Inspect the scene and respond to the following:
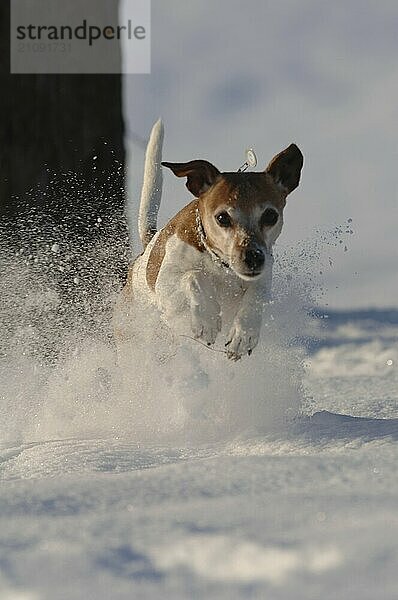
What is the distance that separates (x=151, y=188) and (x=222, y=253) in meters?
1.05

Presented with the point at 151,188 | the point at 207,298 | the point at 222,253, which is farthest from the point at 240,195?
the point at 151,188

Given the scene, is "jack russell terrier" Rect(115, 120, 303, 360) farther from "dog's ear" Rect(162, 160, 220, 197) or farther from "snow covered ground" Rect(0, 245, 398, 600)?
"snow covered ground" Rect(0, 245, 398, 600)

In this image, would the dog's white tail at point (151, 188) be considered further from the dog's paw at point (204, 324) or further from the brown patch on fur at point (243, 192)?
the dog's paw at point (204, 324)

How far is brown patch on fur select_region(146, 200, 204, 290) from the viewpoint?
11.7ft

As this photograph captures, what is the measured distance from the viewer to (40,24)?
5.61 m

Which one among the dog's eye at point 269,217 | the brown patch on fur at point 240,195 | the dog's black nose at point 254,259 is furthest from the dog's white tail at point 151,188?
the dog's black nose at point 254,259

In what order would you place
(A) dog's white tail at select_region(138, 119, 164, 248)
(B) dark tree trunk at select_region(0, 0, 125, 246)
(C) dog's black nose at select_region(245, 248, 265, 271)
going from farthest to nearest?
(B) dark tree trunk at select_region(0, 0, 125, 246), (A) dog's white tail at select_region(138, 119, 164, 248), (C) dog's black nose at select_region(245, 248, 265, 271)

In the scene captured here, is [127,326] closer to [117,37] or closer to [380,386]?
[380,386]

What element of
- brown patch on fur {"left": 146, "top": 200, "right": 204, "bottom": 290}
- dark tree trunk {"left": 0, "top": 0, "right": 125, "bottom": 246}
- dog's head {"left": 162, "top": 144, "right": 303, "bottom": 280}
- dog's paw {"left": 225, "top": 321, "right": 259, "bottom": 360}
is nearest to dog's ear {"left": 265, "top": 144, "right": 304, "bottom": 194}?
dog's head {"left": 162, "top": 144, "right": 303, "bottom": 280}

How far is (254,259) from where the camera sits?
3.27m

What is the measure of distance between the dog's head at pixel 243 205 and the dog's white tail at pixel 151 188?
638 mm

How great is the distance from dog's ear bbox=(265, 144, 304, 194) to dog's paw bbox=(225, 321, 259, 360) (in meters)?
0.80

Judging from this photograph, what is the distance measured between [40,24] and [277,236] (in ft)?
10.1

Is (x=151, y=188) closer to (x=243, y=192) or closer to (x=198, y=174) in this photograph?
(x=198, y=174)
